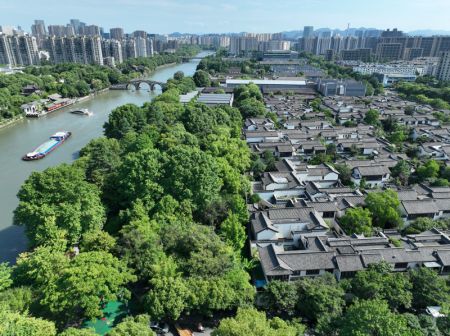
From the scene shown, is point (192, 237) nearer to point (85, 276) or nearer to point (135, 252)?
point (135, 252)

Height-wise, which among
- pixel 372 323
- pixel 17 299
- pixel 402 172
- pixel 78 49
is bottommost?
pixel 402 172

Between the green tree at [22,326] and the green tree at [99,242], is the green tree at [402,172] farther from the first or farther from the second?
the green tree at [22,326]

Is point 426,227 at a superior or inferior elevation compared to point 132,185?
inferior

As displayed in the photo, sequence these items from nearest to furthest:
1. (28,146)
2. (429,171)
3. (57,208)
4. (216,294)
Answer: (216,294) → (57,208) → (429,171) → (28,146)

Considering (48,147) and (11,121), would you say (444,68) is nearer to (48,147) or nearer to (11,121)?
(48,147)

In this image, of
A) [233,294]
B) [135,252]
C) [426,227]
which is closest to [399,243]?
[426,227]

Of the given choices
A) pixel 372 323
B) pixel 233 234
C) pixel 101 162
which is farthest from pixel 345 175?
pixel 101 162
